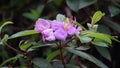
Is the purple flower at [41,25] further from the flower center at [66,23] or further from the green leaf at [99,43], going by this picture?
the green leaf at [99,43]

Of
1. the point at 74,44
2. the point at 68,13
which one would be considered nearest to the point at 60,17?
the point at 74,44

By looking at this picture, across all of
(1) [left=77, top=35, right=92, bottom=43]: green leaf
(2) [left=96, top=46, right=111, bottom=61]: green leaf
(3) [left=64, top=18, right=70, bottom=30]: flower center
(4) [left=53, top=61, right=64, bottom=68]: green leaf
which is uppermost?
(3) [left=64, top=18, right=70, bottom=30]: flower center

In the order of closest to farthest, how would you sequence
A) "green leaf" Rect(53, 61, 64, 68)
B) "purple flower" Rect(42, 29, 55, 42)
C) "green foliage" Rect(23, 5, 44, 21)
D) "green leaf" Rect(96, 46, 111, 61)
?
"purple flower" Rect(42, 29, 55, 42) < "green leaf" Rect(53, 61, 64, 68) < "green leaf" Rect(96, 46, 111, 61) < "green foliage" Rect(23, 5, 44, 21)

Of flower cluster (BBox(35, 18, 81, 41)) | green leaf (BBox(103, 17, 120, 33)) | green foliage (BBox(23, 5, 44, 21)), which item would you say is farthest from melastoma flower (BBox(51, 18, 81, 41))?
green foliage (BBox(23, 5, 44, 21))

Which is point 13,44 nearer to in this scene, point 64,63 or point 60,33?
point 64,63

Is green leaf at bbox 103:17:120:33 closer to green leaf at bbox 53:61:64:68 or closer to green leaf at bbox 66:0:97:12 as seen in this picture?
green leaf at bbox 66:0:97:12

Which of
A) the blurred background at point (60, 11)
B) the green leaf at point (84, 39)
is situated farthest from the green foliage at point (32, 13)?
the green leaf at point (84, 39)
